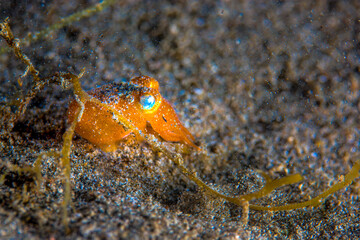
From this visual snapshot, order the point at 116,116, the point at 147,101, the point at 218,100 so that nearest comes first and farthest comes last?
1. the point at 116,116
2. the point at 147,101
3. the point at 218,100

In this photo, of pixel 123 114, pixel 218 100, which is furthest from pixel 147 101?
pixel 218 100

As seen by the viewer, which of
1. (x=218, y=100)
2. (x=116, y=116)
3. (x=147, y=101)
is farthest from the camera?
(x=218, y=100)

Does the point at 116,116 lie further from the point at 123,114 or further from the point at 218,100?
the point at 218,100

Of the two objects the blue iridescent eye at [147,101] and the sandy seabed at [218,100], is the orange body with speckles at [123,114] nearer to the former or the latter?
the blue iridescent eye at [147,101]

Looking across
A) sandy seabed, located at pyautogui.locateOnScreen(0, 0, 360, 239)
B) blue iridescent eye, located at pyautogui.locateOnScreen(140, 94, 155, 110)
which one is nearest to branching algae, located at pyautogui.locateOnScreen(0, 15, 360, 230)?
blue iridescent eye, located at pyautogui.locateOnScreen(140, 94, 155, 110)

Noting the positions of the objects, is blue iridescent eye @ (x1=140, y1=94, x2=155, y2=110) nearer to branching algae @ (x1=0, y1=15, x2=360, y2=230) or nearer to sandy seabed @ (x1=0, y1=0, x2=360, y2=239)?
branching algae @ (x1=0, y1=15, x2=360, y2=230)

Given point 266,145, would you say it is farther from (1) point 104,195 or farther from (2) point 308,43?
(1) point 104,195
